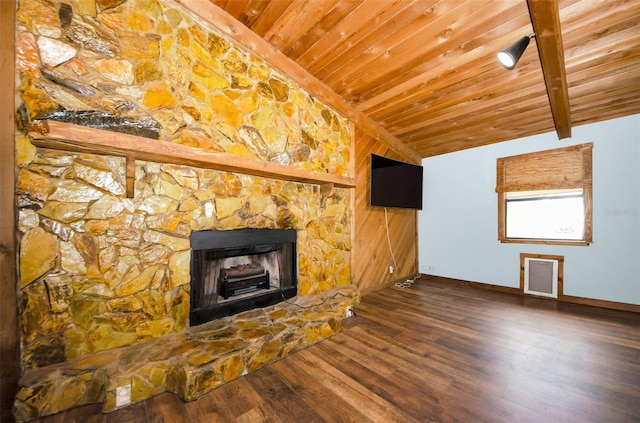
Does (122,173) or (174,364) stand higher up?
(122,173)

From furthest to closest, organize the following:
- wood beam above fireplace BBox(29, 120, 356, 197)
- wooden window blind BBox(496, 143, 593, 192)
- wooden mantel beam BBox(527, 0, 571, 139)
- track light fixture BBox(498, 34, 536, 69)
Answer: wooden window blind BBox(496, 143, 593, 192), track light fixture BBox(498, 34, 536, 69), wooden mantel beam BBox(527, 0, 571, 139), wood beam above fireplace BBox(29, 120, 356, 197)

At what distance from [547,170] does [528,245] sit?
1132 mm

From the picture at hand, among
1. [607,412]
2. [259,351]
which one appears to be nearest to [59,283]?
[259,351]

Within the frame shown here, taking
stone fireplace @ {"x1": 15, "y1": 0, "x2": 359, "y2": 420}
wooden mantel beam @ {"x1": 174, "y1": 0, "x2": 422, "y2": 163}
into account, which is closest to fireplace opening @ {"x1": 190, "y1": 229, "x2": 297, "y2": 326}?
stone fireplace @ {"x1": 15, "y1": 0, "x2": 359, "y2": 420}

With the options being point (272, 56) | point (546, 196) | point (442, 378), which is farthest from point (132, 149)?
point (546, 196)

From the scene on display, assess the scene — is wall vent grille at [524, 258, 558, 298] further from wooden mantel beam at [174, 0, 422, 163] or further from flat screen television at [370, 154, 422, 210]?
wooden mantel beam at [174, 0, 422, 163]

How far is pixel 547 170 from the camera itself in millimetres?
3398

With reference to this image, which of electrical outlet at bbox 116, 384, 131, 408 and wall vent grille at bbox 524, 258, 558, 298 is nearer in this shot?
electrical outlet at bbox 116, 384, 131, 408

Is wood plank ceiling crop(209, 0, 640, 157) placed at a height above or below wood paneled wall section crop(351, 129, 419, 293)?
above

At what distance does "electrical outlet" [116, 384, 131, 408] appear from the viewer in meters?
Result: 1.41

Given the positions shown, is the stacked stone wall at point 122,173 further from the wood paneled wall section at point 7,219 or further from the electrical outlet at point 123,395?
the electrical outlet at point 123,395

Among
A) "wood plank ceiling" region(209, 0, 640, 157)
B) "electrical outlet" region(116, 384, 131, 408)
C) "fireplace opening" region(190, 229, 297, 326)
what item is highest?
"wood plank ceiling" region(209, 0, 640, 157)

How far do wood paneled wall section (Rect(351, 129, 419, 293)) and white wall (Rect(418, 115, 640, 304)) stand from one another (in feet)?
2.32

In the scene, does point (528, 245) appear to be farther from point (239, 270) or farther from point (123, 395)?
point (123, 395)
